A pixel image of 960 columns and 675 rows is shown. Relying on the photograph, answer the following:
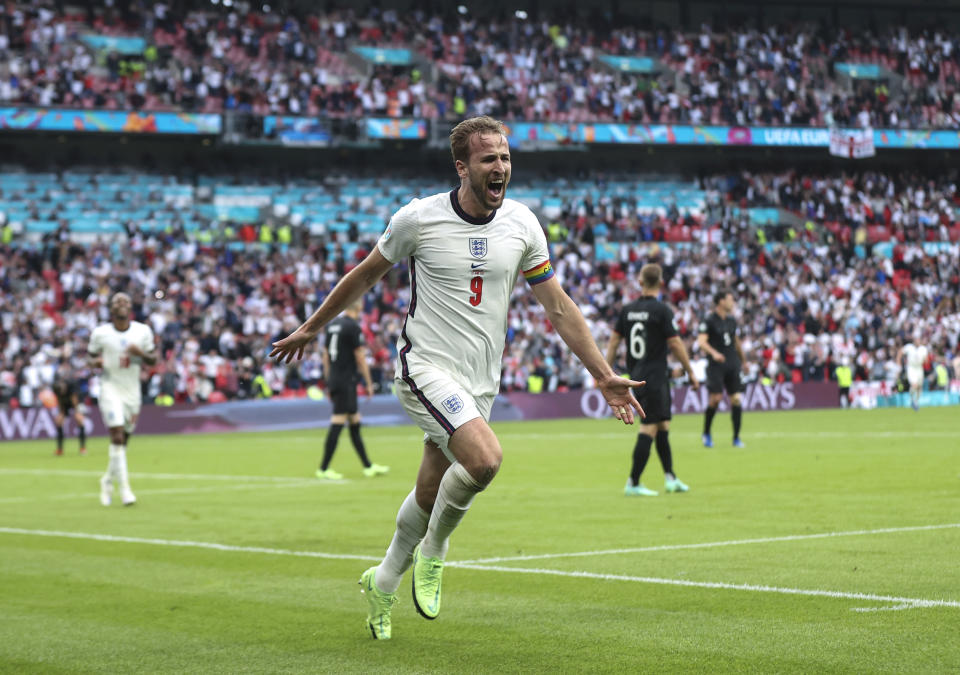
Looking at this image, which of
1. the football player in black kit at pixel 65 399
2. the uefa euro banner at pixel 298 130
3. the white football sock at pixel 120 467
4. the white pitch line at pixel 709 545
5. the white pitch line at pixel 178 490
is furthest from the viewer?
the uefa euro banner at pixel 298 130

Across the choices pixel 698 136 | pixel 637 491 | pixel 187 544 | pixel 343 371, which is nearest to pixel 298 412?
pixel 343 371

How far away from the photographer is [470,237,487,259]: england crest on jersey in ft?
23.0

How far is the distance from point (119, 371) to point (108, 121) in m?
30.9

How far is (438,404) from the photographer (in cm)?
678

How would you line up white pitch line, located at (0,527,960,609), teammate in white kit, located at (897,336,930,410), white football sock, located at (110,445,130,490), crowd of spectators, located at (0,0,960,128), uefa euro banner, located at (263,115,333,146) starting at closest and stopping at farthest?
white pitch line, located at (0,527,960,609) → white football sock, located at (110,445,130,490) → teammate in white kit, located at (897,336,930,410) → crowd of spectators, located at (0,0,960,128) → uefa euro banner, located at (263,115,333,146)

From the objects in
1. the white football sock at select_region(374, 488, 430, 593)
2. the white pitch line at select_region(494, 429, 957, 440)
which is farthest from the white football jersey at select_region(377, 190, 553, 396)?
the white pitch line at select_region(494, 429, 957, 440)

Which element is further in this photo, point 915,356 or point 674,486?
point 915,356

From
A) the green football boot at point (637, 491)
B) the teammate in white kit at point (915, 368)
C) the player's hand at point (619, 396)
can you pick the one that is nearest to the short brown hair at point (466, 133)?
the player's hand at point (619, 396)

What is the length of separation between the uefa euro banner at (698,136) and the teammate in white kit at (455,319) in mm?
42700

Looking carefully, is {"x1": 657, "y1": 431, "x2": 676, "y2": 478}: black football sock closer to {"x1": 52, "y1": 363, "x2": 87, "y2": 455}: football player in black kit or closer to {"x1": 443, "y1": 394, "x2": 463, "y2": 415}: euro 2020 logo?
{"x1": 443, "y1": 394, "x2": 463, "y2": 415}: euro 2020 logo

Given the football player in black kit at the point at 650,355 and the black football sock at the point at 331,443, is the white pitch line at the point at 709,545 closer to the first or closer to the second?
the football player in black kit at the point at 650,355

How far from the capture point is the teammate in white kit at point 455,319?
686 cm

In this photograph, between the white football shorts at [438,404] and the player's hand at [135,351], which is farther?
the player's hand at [135,351]

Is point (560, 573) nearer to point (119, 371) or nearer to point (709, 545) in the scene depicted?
point (709, 545)
